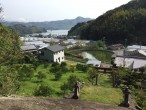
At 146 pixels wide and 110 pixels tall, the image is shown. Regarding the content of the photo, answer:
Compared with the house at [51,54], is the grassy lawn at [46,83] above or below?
below

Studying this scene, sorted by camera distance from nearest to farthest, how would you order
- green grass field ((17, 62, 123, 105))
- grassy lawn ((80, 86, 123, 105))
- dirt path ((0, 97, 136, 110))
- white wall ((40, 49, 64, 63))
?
dirt path ((0, 97, 136, 110)) → grassy lawn ((80, 86, 123, 105)) → green grass field ((17, 62, 123, 105)) → white wall ((40, 49, 64, 63))

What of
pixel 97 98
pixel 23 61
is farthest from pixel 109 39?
pixel 97 98

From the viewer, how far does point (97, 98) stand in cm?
2114

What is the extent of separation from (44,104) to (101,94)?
12.7 meters

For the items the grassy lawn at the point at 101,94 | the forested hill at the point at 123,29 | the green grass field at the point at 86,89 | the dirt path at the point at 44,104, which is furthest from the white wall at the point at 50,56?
the forested hill at the point at 123,29

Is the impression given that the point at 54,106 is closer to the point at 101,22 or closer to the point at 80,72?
the point at 80,72

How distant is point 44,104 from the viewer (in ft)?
32.6

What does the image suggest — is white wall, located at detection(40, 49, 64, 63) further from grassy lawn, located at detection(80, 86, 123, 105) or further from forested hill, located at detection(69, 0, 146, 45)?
forested hill, located at detection(69, 0, 146, 45)

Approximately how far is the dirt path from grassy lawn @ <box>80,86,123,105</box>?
→ 395 inches

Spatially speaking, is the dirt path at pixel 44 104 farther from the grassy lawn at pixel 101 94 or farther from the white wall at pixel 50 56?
the white wall at pixel 50 56

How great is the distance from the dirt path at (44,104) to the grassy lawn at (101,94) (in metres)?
10.0

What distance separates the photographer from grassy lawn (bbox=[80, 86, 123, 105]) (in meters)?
20.9

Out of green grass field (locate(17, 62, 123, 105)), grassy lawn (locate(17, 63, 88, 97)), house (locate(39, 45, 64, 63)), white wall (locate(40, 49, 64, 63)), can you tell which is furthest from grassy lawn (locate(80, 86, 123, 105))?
house (locate(39, 45, 64, 63))

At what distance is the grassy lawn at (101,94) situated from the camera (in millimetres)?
20906
